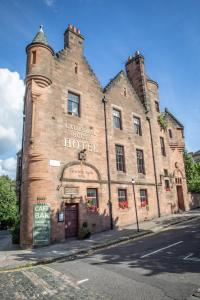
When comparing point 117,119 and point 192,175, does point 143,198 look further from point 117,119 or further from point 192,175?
point 192,175

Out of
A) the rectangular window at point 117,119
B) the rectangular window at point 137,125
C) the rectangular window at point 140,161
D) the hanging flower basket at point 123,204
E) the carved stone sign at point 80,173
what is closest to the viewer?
the carved stone sign at point 80,173

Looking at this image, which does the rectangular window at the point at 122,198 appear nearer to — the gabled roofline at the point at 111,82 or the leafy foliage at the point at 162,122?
the gabled roofline at the point at 111,82

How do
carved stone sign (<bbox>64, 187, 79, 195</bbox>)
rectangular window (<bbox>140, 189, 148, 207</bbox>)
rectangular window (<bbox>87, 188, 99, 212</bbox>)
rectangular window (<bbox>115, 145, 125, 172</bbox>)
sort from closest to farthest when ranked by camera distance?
carved stone sign (<bbox>64, 187, 79, 195</bbox>) < rectangular window (<bbox>87, 188, 99, 212</bbox>) < rectangular window (<bbox>115, 145, 125, 172</bbox>) < rectangular window (<bbox>140, 189, 148, 207</bbox>)

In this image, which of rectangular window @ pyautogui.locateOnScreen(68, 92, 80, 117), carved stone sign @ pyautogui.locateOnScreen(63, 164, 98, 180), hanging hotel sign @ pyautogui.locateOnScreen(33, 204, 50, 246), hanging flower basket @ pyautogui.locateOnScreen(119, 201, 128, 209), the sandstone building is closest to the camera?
hanging hotel sign @ pyautogui.locateOnScreen(33, 204, 50, 246)

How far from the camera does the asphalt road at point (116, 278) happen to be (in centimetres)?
584

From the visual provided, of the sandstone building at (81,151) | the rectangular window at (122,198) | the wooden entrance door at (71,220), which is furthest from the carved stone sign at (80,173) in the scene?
the rectangular window at (122,198)

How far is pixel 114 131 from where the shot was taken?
20578 mm

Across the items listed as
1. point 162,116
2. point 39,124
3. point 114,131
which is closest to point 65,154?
point 39,124

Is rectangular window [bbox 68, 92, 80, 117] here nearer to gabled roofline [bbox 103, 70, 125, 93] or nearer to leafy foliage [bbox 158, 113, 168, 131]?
gabled roofline [bbox 103, 70, 125, 93]

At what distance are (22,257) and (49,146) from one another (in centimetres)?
723

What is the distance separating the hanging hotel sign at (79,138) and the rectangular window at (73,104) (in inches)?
51.0

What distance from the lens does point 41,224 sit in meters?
13.8

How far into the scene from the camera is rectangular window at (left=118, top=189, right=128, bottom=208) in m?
18.9

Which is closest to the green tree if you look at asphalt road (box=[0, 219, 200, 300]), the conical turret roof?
the conical turret roof
